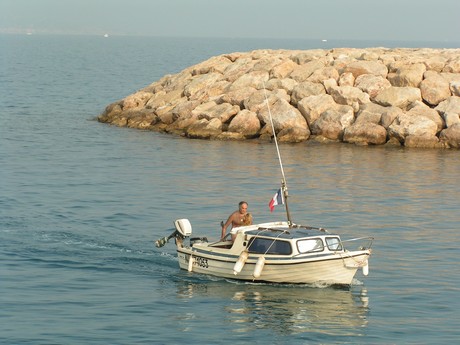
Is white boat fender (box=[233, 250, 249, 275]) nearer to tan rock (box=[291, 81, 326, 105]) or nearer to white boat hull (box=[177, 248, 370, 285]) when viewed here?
white boat hull (box=[177, 248, 370, 285])

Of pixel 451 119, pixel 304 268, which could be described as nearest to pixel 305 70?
pixel 451 119

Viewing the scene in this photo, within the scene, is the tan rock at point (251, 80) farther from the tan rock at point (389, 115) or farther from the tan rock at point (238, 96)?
the tan rock at point (389, 115)

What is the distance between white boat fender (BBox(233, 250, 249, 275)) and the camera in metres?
28.8

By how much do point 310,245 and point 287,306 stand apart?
199cm

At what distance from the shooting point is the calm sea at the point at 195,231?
2625cm

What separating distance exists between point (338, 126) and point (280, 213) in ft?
51.6

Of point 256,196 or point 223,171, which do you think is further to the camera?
point 223,171

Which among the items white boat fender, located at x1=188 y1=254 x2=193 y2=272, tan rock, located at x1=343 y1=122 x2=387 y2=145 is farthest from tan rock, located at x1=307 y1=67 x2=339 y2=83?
white boat fender, located at x1=188 y1=254 x2=193 y2=272

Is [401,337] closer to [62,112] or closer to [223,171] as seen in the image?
[223,171]

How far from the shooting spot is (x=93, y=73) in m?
127

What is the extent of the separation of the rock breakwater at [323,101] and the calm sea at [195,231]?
145 cm

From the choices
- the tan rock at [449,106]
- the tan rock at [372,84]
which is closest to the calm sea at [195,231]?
the tan rock at [449,106]

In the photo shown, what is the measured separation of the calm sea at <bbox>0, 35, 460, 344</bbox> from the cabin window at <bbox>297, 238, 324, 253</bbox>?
120 centimetres

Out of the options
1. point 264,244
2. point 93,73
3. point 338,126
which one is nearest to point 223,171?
point 338,126
